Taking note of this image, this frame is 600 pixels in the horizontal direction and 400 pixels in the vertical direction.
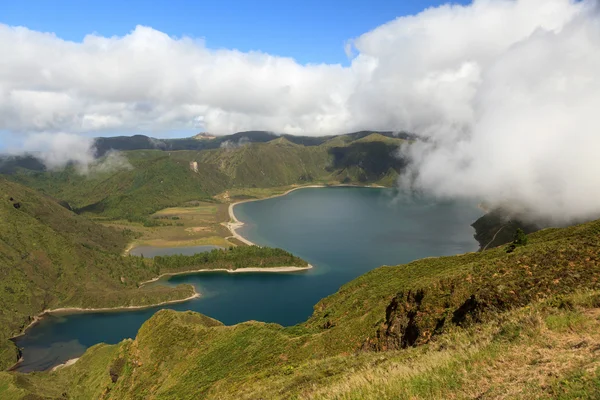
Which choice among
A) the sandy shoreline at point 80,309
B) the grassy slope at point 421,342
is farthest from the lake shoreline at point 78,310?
the grassy slope at point 421,342

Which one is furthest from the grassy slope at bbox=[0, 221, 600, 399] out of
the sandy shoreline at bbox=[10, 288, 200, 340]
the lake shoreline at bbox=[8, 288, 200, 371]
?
the lake shoreline at bbox=[8, 288, 200, 371]

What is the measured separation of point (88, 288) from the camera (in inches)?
7805

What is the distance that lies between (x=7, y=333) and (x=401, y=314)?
193856 mm

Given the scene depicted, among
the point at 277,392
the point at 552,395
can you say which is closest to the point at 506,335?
the point at 552,395

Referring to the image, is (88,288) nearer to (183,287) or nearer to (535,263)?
(183,287)

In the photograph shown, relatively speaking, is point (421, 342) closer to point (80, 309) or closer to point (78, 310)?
point (80, 309)

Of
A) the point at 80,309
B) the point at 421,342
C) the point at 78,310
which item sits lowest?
the point at 78,310

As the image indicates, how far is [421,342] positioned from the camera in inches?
1097

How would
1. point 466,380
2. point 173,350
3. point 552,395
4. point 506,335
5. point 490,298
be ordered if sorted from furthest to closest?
point 173,350
point 490,298
point 506,335
point 466,380
point 552,395

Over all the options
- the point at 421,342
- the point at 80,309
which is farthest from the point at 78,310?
the point at 421,342

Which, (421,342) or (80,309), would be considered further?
(80,309)

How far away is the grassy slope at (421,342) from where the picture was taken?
13.2 m

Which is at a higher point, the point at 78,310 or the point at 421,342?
the point at 421,342

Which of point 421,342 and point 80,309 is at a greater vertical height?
point 421,342
